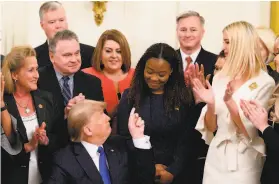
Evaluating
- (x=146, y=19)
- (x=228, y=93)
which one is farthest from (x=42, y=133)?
(x=146, y=19)

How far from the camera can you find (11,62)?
3588mm

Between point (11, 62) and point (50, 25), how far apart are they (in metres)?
0.83

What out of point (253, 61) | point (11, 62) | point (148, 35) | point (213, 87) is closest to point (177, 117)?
point (213, 87)

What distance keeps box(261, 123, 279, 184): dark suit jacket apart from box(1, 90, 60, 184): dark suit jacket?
1.25 meters

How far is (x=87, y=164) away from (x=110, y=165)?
14 centimetres

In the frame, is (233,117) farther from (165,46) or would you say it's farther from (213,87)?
(165,46)

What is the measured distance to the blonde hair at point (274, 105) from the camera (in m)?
3.30

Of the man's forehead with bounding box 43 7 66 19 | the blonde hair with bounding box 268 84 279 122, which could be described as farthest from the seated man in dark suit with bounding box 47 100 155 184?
the man's forehead with bounding box 43 7 66 19

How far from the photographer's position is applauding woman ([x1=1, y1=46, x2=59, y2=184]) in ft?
11.5

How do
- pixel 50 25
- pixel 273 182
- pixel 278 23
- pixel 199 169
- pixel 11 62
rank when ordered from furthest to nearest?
pixel 278 23 < pixel 50 25 < pixel 199 169 < pixel 11 62 < pixel 273 182

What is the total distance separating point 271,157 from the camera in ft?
11.0

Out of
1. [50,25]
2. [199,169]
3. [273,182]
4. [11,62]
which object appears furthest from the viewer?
[50,25]

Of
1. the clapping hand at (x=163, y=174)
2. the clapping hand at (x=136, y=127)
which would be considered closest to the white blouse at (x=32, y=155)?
the clapping hand at (x=136, y=127)

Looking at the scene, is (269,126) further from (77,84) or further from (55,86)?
(55,86)
